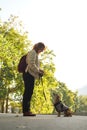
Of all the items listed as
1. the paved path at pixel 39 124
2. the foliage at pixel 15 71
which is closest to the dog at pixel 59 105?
the paved path at pixel 39 124

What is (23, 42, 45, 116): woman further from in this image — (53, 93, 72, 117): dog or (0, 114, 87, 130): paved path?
(0, 114, 87, 130): paved path

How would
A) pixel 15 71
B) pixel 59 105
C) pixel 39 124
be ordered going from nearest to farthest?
pixel 39 124 < pixel 59 105 < pixel 15 71

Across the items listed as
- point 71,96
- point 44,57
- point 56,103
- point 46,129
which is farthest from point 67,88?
point 46,129

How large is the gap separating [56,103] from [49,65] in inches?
1380

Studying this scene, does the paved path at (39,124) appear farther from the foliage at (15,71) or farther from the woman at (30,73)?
the foliage at (15,71)

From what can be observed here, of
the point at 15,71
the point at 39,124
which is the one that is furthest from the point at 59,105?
the point at 15,71

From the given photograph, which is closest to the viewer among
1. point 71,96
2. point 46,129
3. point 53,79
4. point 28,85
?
point 46,129

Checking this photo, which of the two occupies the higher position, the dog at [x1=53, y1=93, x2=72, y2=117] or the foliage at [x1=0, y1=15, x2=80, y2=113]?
the foliage at [x1=0, y1=15, x2=80, y2=113]

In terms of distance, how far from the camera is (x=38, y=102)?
1741 inches

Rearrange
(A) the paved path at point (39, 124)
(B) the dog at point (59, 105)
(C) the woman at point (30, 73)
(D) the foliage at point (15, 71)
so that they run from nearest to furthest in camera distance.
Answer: (A) the paved path at point (39, 124)
(C) the woman at point (30, 73)
(B) the dog at point (59, 105)
(D) the foliage at point (15, 71)

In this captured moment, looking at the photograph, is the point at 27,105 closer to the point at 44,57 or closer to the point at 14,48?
the point at 14,48

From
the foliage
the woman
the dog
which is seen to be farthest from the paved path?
the foliage

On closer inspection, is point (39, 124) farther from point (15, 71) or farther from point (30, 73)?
point (15, 71)

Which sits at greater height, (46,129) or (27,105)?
(27,105)
